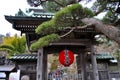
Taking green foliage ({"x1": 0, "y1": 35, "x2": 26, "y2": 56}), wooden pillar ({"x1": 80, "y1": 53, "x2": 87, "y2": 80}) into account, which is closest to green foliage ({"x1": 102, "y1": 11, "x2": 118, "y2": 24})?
wooden pillar ({"x1": 80, "y1": 53, "x2": 87, "y2": 80})

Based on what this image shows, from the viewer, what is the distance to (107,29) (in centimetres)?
355

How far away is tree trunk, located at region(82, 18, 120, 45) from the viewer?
3376 millimetres

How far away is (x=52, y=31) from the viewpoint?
4160 millimetres

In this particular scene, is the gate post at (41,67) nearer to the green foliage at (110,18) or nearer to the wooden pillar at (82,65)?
the wooden pillar at (82,65)

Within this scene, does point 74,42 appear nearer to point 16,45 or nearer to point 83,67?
point 83,67

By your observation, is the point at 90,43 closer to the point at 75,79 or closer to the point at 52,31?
the point at 75,79

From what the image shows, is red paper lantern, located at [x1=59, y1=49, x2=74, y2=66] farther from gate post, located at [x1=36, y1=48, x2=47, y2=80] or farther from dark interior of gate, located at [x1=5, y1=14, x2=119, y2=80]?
gate post, located at [x1=36, y1=48, x2=47, y2=80]

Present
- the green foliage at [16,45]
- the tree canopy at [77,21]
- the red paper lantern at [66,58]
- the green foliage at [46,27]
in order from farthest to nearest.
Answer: the green foliage at [16,45] < the red paper lantern at [66,58] < the green foliage at [46,27] < the tree canopy at [77,21]

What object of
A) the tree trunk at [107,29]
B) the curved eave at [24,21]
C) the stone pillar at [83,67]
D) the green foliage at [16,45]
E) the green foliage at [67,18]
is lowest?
the stone pillar at [83,67]

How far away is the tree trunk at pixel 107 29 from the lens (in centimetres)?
338

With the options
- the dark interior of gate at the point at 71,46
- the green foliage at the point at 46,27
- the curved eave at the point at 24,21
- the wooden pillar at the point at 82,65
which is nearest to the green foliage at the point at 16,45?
the dark interior of gate at the point at 71,46

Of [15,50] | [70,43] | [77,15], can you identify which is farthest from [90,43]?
[15,50]

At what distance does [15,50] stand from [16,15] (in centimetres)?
950

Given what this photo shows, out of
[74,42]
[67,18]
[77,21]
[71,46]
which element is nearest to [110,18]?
[77,21]
